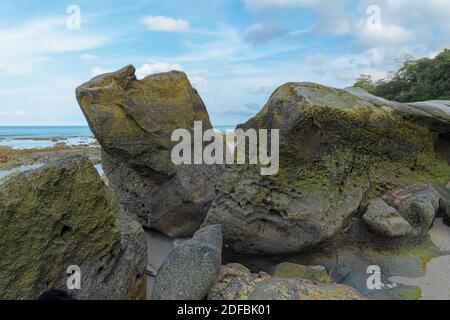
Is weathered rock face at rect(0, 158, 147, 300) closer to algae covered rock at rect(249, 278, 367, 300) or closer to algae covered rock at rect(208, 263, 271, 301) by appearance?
algae covered rock at rect(208, 263, 271, 301)

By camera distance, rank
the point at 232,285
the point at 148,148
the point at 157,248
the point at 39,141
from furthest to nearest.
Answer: the point at 39,141 → the point at 148,148 → the point at 157,248 → the point at 232,285

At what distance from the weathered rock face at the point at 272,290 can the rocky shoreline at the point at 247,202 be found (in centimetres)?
2

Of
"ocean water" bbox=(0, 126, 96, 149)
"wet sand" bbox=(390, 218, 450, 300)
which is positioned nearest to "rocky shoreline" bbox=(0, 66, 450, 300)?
"wet sand" bbox=(390, 218, 450, 300)

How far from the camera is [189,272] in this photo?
5.06 m

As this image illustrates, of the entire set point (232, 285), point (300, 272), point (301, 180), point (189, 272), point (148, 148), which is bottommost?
point (300, 272)

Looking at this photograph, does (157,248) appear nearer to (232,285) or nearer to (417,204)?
(232,285)

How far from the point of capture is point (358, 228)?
7621 millimetres

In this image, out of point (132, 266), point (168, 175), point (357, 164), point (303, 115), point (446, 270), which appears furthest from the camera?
point (168, 175)

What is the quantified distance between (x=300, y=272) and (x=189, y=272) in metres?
2.12

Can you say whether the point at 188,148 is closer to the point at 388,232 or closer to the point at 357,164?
the point at 357,164

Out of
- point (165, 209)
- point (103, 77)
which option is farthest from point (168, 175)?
point (103, 77)

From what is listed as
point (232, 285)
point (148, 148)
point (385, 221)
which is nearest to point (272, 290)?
point (232, 285)

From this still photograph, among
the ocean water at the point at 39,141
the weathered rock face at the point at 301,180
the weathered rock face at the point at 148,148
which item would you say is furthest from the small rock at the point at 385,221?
the ocean water at the point at 39,141
